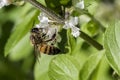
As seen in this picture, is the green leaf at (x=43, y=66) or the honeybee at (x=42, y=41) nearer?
the honeybee at (x=42, y=41)

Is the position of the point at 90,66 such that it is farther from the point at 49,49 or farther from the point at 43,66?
the point at 43,66

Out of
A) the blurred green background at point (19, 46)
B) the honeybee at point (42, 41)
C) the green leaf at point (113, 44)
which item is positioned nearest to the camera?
the green leaf at point (113, 44)

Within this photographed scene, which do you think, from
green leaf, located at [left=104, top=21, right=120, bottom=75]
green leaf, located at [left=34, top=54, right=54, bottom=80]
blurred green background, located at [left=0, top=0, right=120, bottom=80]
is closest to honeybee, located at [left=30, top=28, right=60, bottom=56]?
green leaf, located at [left=34, top=54, right=54, bottom=80]

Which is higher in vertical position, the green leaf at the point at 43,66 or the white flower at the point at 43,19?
the white flower at the point at 43,19

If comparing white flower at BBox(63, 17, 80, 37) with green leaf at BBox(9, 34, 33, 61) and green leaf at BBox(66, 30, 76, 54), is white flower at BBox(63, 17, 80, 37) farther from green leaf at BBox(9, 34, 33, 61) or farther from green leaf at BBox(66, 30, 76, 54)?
green leaf at BBox(9, 34, 33, 61)

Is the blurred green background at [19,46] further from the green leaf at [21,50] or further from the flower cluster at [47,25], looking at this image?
the flower cluster at [47,25]

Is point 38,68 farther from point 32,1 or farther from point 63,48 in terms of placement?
point 32,1

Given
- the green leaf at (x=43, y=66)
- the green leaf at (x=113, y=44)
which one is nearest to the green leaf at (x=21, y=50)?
the green leaf at (x=43, y=66)
